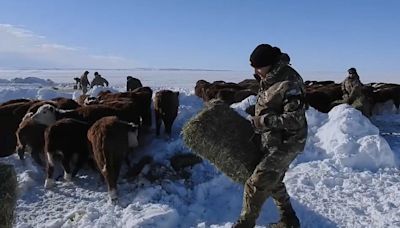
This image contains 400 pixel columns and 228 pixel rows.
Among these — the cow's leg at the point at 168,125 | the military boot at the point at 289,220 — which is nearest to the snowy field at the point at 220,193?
the military boot at the point at 289,220

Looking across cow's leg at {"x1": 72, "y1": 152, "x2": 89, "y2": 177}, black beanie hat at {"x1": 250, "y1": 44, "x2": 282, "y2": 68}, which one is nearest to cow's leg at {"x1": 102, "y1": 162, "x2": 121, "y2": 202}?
cow's leg at {"x1": 72, "y1": 152, "x2": 89, "y2": 177}

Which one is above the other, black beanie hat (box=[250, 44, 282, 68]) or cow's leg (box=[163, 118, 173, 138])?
black beanie hat (box=[250, 44, 282, 68])

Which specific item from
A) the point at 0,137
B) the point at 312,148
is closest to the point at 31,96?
the point at 0,137

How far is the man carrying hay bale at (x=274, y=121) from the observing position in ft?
18.3

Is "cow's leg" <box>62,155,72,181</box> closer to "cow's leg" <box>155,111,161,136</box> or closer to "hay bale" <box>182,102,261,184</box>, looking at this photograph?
"cow's leg" <box>155,111,161,136</box>

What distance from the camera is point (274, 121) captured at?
5.57 m

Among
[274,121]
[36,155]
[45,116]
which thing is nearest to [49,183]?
[36,155]

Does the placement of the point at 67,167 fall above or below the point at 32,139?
below

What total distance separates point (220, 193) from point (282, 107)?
2885 mm

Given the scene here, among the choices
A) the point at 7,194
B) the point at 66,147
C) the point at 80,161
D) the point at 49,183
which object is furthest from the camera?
the point at 80,161

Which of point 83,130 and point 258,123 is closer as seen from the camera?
point 258,123

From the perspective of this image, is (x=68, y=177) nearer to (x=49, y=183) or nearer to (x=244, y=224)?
(x=49, y=183)

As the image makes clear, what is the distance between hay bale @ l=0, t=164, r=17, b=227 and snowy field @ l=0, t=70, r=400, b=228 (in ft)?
7.71

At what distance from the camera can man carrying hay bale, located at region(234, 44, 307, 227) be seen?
18.3ft
